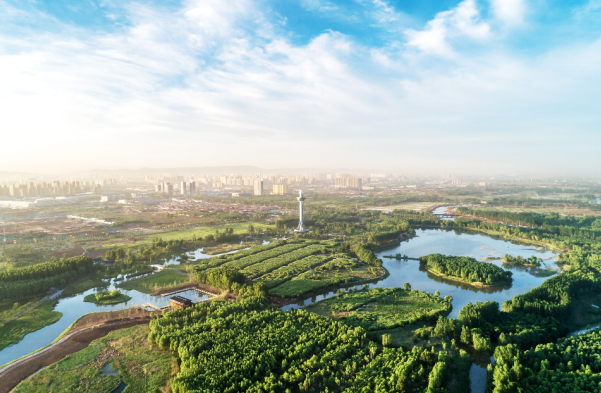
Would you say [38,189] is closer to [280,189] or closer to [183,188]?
[183,188]

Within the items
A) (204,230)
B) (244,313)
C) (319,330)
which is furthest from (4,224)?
(319,330)

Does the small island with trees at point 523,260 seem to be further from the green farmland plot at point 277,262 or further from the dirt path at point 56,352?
the dirt path at point 56,352

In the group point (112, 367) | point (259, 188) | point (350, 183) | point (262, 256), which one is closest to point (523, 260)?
point (262, 256)

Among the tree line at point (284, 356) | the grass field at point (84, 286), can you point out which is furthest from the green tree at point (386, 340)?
the grass field at point (84, 286)

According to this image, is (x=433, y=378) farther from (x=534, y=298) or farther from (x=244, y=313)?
(x=534, y=298)

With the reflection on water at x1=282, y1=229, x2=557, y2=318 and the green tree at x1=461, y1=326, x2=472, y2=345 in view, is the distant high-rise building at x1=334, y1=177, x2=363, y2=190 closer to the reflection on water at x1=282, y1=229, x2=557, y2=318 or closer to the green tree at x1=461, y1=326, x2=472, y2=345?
the reflection on water at x1=282, y1=229, x2=557, y2=318

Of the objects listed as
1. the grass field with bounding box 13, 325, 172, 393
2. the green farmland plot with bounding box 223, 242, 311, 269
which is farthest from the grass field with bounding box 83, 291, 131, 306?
the green farmland plot with bounding box 223, 242, 311, 269
